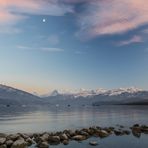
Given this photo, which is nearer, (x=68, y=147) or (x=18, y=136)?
(x=68, y=147)

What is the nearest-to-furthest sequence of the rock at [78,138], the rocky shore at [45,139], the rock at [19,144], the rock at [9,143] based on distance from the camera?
the rock at [19,144] → the rock at [9,143] → the rocky shore at [45,139] → the rock at [78,138]

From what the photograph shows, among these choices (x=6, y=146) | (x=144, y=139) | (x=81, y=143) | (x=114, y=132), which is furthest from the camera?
(x=114, y=132)

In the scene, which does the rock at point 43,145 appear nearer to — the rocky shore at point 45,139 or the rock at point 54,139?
the rocky shore at point 45,139

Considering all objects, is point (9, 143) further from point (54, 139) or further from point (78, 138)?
point (78, 138)

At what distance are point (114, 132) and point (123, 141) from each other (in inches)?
469

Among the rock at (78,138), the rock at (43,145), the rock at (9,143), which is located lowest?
the rock at (43,145)

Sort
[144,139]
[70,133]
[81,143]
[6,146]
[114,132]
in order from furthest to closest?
[114,132] < [70,133] < [144,139] < [81,143] < [6,146]

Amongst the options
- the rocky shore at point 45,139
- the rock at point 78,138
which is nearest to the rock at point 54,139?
the rocky shore at point 45,139

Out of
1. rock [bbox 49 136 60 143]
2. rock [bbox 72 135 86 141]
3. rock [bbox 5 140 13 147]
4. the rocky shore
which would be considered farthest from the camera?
rock [bbox 72 135 86 141]

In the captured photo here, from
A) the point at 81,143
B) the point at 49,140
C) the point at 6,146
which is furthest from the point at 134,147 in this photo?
the point at 6,146

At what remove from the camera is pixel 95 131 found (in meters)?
63.5

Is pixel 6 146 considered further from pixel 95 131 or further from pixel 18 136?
pixel 95 131

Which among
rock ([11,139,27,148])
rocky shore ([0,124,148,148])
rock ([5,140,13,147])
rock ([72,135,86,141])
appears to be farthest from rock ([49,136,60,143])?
rock ([5,140,13,147])

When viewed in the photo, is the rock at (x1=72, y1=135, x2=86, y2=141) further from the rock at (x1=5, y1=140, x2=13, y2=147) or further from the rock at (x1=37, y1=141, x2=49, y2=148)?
the rock at (x1=5, y1=140, x2=13, y2=147)
